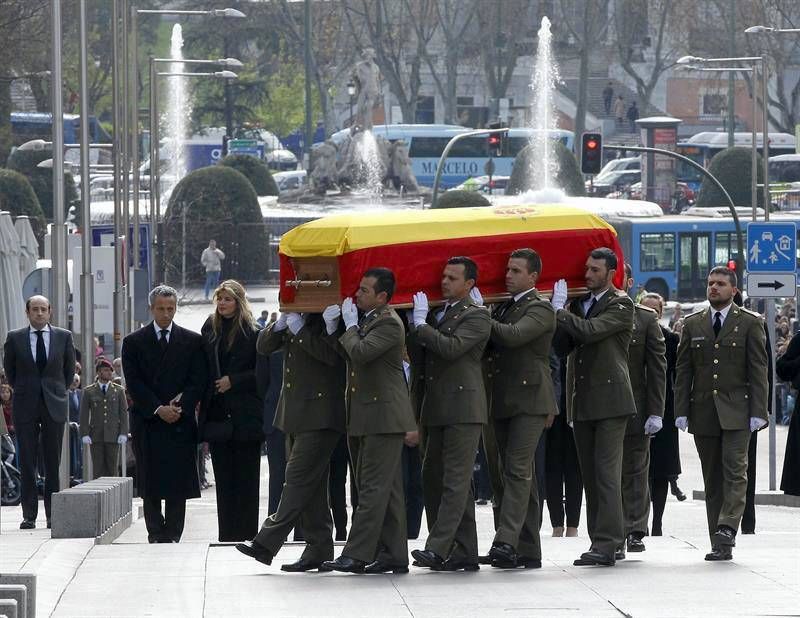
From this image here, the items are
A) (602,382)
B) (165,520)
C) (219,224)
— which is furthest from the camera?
(219,224)

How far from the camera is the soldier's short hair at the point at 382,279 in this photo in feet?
37.1

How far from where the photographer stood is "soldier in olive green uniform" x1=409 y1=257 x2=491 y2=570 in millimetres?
11406

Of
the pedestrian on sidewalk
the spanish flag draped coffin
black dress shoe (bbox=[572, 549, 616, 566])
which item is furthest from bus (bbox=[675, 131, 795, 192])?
black dress shoe (bbox=[572, 549, 616, 566])

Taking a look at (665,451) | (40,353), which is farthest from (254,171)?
(665,451)

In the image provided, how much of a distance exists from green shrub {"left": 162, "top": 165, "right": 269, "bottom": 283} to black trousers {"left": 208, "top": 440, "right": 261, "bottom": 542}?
147 ft

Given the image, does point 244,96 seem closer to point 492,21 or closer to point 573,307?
point 492,21

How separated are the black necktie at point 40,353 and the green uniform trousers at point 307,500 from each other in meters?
4.64

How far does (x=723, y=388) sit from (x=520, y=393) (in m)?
1.61

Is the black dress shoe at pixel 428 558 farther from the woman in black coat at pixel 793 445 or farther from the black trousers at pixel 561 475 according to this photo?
the woman in black coat at pixel 793 445

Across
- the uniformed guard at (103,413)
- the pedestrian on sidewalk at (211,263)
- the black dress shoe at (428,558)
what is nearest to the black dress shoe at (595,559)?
the black dress shoe at (428,558)

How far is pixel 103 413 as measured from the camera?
22078 mm

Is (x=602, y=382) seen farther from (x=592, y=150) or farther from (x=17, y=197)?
(x=17, y=197)

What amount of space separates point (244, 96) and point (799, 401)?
7492 cm

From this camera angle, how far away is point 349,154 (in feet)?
Answer: 245
